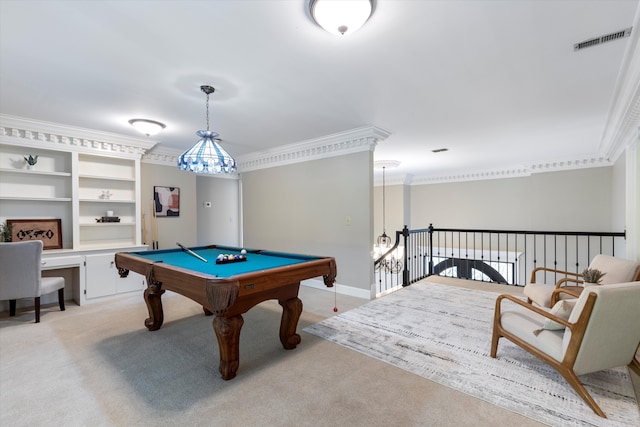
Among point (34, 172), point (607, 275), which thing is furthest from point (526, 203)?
point (34, 172)

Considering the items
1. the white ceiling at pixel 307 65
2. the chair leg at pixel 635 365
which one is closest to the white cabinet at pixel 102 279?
the white ceiling at pixel 307 65

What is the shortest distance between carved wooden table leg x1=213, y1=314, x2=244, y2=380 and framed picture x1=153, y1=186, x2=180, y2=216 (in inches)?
155

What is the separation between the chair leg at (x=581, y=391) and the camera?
1800 mm

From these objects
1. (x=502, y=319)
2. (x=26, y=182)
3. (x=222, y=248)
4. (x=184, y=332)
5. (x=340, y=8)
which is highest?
(x=340, y=8)

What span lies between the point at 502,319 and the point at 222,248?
3.41m

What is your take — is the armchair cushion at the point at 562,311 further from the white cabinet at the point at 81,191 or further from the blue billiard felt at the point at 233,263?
the white cabinet at the point at 81,191

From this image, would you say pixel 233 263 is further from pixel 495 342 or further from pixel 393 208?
pixel 393 208

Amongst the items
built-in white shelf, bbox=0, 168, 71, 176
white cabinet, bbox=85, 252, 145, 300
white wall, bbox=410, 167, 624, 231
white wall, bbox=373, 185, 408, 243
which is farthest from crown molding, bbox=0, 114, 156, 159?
white wall, bbox=410, 167, 624, 231

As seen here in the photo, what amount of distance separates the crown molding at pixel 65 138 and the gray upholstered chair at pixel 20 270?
5.05 ft

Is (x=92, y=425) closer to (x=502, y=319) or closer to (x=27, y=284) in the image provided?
(x=27, y=284)

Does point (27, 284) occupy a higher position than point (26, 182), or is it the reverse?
point (26, 182)

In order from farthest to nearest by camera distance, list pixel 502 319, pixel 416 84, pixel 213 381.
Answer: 1. pixel 416 84
2. pixel 502 319
3. pixel 213 381

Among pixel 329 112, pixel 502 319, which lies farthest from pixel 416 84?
pixel 502 319

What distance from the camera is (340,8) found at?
167cm
